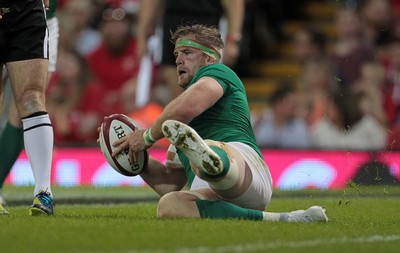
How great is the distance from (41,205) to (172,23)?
13.6 feet

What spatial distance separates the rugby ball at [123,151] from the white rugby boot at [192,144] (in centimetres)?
85

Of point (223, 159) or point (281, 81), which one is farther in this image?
point (281, 81)

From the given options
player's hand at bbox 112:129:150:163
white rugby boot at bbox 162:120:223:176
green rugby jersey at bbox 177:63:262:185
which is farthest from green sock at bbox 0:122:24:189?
white rugby boot at bbox 162:120:223:176

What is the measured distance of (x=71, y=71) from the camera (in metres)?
15.2

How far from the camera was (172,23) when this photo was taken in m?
10.7

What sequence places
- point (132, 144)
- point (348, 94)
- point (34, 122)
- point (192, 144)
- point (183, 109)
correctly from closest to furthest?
point (192, 144), point (183, 109), point (132, 144), point (34, 122), point (348, 94)

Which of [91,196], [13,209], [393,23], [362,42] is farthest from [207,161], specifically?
[393,23]

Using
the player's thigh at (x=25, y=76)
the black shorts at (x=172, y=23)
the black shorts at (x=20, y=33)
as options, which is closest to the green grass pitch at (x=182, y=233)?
the player's thigh at (x=25, y=76)

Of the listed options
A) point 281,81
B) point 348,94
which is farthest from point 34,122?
point 281,81

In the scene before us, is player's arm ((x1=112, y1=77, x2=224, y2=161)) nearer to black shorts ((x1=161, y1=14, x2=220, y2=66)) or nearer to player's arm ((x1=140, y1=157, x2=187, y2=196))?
player's arm ((x1=140, y1=157, x2=187, y2=196))

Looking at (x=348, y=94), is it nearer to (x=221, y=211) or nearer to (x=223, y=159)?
(x=221, y=211)

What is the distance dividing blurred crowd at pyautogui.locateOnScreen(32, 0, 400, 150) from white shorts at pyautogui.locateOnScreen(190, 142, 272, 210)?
5.60 m

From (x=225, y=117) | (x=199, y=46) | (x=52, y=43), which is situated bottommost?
(x=225, y=117)

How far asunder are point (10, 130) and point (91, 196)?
1.56 m
